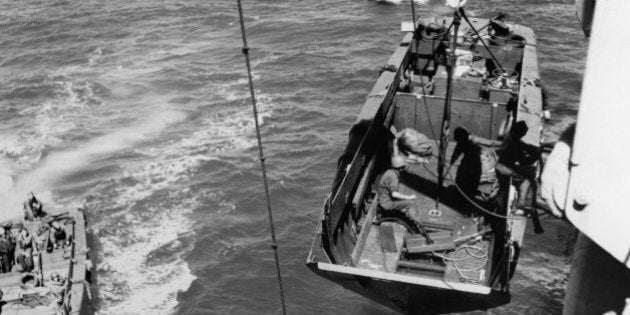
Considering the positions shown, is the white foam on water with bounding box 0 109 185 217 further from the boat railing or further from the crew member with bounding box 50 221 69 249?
the boat railing

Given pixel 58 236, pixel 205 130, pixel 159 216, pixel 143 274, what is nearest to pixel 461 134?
pixel 143 274

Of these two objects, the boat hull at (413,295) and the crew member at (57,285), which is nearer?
the boat hull at (413,295)

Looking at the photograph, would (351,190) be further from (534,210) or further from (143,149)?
(143,149)

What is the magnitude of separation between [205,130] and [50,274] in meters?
9.57

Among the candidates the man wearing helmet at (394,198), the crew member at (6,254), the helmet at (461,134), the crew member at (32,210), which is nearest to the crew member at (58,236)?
the crew member at (6,254)

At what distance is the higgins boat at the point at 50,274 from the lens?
1287 cm

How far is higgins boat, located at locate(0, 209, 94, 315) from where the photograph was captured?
12.9m

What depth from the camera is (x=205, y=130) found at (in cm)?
2241

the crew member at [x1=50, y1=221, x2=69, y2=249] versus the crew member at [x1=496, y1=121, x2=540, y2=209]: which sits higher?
the crew member at [x1=496, y1=121, x2=540, y2=209]

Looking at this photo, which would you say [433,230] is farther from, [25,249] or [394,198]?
[25,249]

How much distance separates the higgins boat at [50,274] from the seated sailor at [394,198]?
725cm

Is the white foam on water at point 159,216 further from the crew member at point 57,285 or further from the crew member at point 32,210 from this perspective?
the crew member at point 32,210

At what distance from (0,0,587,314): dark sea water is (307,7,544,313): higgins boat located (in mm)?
2988

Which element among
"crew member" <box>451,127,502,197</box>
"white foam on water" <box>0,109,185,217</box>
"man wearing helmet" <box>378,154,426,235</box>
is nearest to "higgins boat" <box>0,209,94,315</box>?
"white foam on water" <box>0,109,185,217</box>
